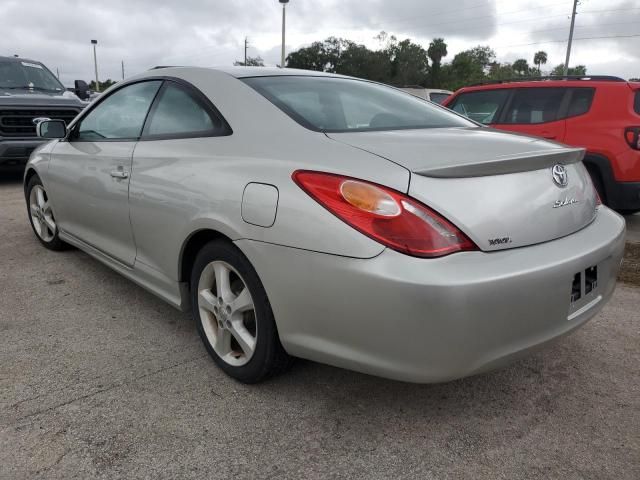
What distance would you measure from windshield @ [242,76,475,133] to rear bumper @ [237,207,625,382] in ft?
2.22

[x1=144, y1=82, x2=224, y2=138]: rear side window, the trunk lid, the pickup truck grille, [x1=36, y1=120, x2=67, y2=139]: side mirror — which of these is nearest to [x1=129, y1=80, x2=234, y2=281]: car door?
[x1=144, y1=82, x2=224, y2=138]: rear side window

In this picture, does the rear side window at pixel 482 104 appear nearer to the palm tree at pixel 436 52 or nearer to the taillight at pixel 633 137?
the taillight at pixel 633 137

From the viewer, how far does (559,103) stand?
5.83 metres

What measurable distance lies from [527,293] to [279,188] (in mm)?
962

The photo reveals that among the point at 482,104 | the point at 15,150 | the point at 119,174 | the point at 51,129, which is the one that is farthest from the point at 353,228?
the point at 15,150

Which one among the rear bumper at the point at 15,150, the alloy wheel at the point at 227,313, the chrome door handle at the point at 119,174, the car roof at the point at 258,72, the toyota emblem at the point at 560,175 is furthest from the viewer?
the rear bumper at the point at 15,150

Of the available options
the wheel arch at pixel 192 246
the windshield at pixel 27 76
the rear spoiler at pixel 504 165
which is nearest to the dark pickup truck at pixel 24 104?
the windshield at pixel 27 76

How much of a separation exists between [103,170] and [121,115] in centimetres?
39

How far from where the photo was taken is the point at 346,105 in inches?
104

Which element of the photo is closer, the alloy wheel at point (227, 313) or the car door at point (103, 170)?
the alloy wheel at point (227, 313)

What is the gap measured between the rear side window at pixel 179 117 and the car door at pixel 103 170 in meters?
0.12

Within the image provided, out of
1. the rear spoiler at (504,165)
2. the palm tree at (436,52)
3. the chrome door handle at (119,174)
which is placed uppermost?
the palm tree at (436,52)

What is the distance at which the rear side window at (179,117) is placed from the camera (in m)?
2.57

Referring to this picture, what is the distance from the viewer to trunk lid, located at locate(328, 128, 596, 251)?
1829 mm
